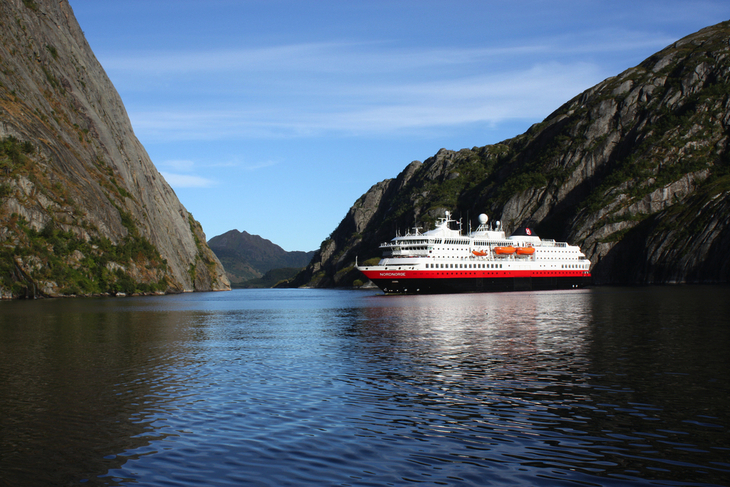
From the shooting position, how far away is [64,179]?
14050 cm

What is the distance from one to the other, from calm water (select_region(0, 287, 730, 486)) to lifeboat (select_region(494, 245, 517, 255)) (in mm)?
95648

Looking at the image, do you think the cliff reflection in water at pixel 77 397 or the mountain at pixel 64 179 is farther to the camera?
the mountain at pixel 64 179

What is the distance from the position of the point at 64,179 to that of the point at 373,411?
14213cm

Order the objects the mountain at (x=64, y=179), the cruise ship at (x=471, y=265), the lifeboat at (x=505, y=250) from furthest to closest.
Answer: the lifeboat at (x=505, y=250) → the mountain at (x=64, y=179) → the cruise ship at (x=471, y=265)

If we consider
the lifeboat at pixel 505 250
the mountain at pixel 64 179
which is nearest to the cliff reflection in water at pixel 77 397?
the mountain at pixel 64 179

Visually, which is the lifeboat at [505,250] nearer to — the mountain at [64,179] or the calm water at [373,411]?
the mountain at [64,179]

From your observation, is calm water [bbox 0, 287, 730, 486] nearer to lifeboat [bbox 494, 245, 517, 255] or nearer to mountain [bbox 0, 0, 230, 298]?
lifeboat [bbox 494, 245, 517, 255]

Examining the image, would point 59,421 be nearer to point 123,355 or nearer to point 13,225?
point 123,355

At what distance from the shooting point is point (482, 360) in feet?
102

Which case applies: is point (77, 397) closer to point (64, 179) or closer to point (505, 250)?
point (505, 250)

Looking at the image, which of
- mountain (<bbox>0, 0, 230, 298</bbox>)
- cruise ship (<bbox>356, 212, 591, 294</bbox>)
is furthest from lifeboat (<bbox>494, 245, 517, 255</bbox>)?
mountain (<bbox>0, 0, 230, 298</bbox>)

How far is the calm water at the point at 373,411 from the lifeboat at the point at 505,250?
9565 centimetres

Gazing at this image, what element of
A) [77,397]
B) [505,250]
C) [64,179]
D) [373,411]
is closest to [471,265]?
[505,250]

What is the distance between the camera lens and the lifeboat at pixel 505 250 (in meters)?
137
